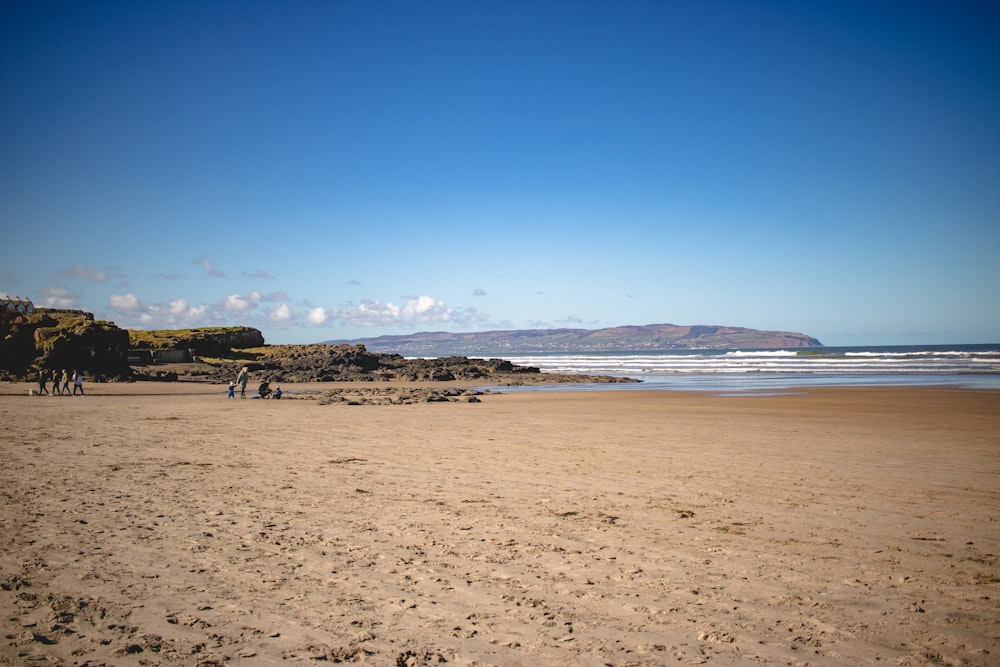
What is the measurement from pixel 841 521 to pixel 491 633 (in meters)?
4.65

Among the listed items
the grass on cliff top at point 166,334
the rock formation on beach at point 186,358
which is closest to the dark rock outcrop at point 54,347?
the rock formation on beach at point 186,358

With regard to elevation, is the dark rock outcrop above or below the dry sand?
above

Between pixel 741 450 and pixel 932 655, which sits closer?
pixel 932 655

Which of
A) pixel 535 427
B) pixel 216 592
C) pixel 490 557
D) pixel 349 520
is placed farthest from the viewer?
pixel 535 427

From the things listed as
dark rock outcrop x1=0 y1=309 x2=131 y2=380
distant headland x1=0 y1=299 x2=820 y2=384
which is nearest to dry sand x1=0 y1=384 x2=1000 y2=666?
dark rock outcrop x1=0 y1=309 x2=131 y2=380

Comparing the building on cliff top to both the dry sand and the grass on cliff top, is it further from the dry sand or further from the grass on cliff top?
the dry sand

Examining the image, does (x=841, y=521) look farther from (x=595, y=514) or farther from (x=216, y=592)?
(x=216, y=592)

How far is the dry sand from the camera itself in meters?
4.09

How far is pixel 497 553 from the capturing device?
5.86 metres

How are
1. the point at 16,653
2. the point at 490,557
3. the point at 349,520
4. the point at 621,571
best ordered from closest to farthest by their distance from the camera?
the point at 16,653 < the point at 621,571 < the point at 490,557 < the point at 349,520

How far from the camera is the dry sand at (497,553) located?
4.09 m

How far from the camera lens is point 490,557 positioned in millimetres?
5746

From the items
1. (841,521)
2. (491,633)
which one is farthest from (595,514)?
(491,633)

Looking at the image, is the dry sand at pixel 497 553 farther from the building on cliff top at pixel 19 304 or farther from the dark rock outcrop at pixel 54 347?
the building on cliff top at pixel 19 304
